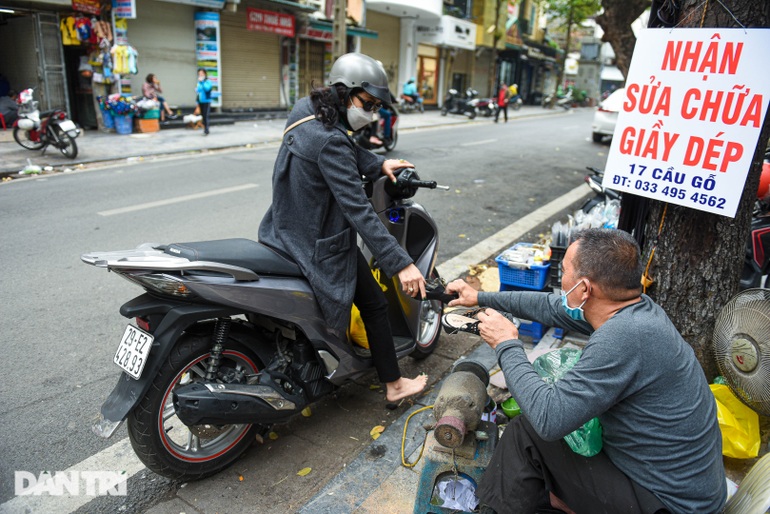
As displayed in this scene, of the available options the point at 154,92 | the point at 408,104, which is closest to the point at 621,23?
the point at 154,92

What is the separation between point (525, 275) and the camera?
13.7 feet

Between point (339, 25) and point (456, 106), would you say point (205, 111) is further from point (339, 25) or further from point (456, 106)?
point (456, 106)

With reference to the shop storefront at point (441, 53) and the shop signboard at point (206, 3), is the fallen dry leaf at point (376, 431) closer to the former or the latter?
the shop signboard at point (206, 3)

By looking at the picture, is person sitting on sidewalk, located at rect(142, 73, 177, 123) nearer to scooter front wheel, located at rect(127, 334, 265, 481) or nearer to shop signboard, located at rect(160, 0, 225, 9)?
shop signboard, located at rect(160, 0, 225, 9)

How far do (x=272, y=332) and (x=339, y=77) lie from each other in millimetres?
1245

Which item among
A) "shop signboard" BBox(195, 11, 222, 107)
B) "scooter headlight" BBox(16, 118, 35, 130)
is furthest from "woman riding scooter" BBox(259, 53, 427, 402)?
"shop signboard" BBox(195, 11, 222, 107)

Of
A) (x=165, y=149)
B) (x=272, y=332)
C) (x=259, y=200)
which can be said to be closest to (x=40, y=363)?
(x=272, y=332)

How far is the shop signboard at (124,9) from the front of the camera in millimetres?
13531

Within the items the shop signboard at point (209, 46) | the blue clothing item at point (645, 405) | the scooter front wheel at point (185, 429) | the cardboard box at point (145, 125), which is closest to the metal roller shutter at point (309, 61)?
the shop signboard at point (209, 46)

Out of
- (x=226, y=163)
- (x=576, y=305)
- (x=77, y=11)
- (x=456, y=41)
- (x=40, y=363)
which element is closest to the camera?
(x=576, y=305)

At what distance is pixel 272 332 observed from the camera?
9.09ft

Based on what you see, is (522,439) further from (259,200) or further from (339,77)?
(259,200)

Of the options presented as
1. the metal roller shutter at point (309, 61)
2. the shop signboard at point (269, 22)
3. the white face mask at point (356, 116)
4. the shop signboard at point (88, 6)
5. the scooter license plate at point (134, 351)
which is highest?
the shop signboard at point (269, 22)

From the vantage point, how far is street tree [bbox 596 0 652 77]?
9492mm
